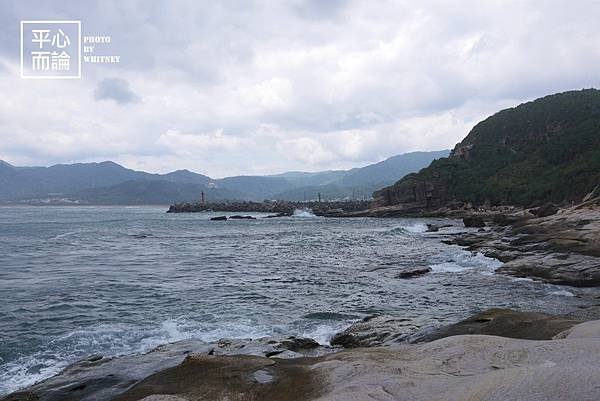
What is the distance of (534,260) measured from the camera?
26016mm

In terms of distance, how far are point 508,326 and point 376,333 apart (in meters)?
3.92

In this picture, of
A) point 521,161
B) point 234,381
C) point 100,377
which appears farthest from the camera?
point 521,161

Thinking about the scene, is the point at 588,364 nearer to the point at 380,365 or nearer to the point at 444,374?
the point at 444,374

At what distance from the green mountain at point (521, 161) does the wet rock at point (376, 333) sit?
71.1 meters

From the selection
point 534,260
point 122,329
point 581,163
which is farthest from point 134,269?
point 581,163

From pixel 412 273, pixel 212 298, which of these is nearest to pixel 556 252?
pixel 412 273

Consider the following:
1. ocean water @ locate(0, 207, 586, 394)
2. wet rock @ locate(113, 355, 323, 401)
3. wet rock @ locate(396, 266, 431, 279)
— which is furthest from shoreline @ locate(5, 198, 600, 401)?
wet rock @ locate(396, 266, 431, 279)

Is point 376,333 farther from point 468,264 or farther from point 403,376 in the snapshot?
point 468,264

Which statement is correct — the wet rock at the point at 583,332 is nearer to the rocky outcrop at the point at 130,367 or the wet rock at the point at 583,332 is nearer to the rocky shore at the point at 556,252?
the rocky outcrop at the point at 130,367

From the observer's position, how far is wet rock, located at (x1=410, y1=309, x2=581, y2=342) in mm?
9609

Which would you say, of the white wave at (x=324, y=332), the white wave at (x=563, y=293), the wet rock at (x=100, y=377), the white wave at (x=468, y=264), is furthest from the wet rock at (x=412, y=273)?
the wet rock at (x=100, y=377)

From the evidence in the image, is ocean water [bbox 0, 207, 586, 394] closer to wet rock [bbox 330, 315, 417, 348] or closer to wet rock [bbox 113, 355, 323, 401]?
wet rock [bbox 330, 315, 417, 348]

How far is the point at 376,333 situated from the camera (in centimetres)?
1321

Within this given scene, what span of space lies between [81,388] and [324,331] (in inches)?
334
